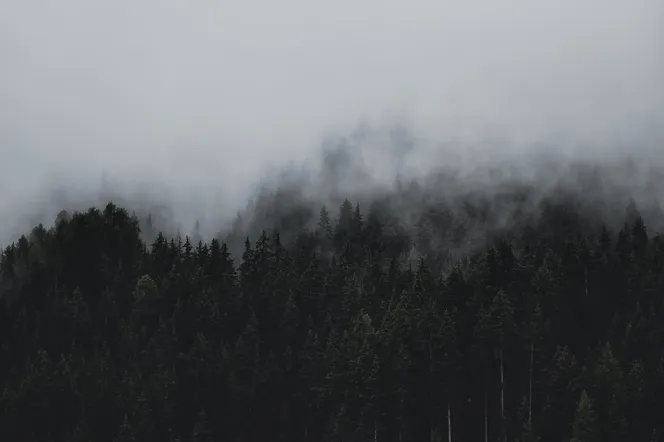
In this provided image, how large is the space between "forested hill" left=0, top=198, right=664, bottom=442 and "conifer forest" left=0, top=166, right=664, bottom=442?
215mm

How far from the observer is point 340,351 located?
280ft

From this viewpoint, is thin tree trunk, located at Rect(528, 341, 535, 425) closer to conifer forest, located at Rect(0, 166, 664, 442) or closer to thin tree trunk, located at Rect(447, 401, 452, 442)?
conifer forest, located at Rect(0, 166, 664, 442)

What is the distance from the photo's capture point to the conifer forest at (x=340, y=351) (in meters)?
77.5

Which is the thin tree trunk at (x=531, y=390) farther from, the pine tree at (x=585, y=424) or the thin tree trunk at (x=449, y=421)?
→ the pine tree at (x=585, y=424)

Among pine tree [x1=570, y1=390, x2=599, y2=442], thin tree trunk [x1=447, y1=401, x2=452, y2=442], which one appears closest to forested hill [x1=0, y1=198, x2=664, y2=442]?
pine tree [x1=570, y1=390, x2=599, y2=442]

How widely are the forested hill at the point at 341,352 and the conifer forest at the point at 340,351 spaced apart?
22 cm

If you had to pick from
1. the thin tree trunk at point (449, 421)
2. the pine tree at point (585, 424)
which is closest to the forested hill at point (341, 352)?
the pine tree at point (585, 424)

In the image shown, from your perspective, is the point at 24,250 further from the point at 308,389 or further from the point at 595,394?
the point at 595,394

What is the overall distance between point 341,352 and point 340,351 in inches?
24.9

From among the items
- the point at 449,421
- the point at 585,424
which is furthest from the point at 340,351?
the point at 585,424

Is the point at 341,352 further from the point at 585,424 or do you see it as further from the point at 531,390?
the point at 585,424

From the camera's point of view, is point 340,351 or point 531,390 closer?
point 531,390

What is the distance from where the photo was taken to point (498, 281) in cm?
10131

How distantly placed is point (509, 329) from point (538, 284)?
16.8 m
